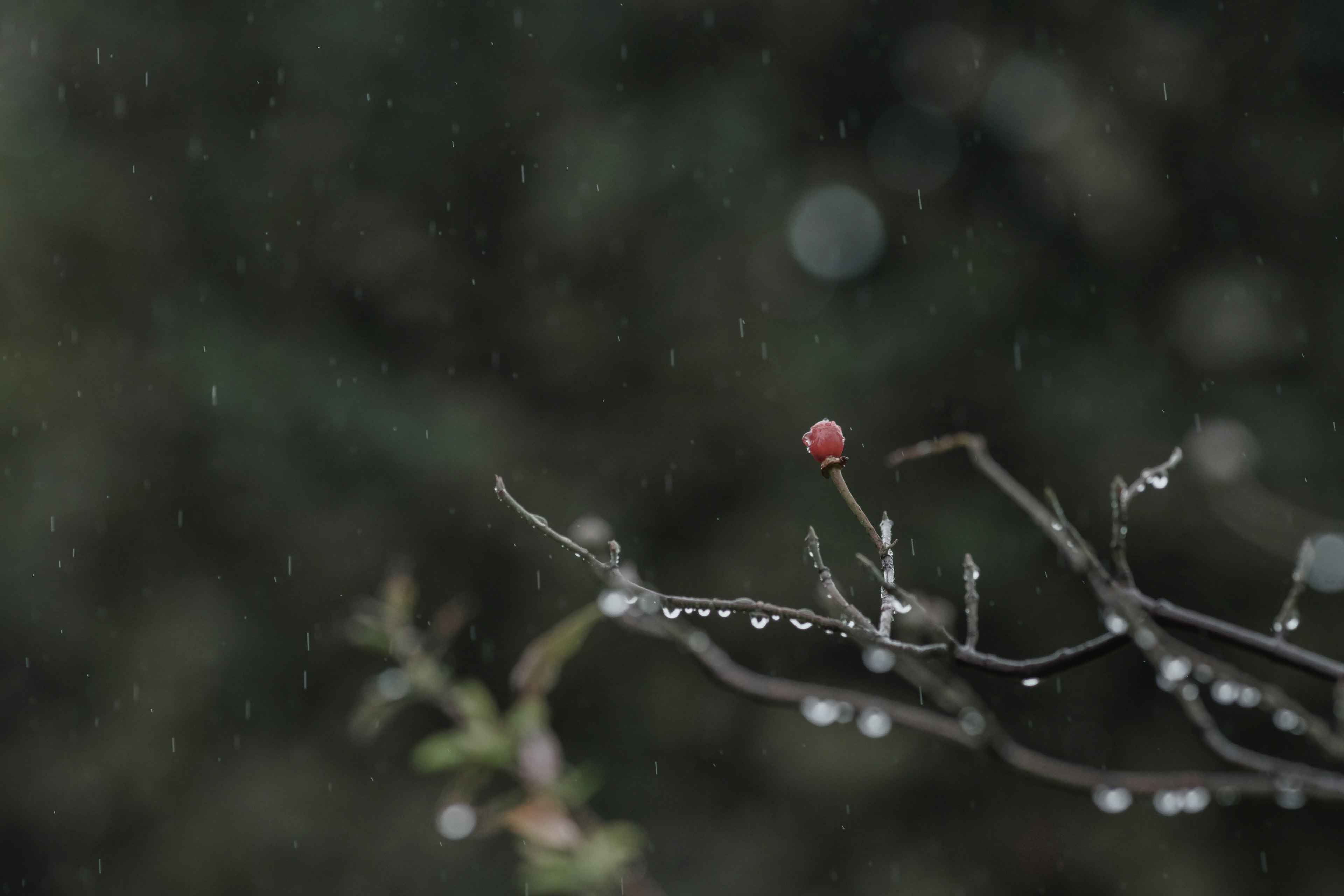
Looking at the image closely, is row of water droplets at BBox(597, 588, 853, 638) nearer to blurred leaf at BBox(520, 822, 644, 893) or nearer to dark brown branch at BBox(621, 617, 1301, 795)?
dark brown branch at BBox(621, 617, 1301, 795)

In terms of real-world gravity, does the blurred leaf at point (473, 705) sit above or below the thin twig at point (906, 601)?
below

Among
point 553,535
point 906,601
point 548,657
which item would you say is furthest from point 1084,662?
point 548,657

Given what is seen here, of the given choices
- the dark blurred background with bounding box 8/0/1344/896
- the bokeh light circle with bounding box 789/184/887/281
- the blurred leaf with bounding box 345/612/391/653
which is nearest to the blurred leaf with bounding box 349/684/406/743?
the blurred leaf with bounding box 345/612/391/653

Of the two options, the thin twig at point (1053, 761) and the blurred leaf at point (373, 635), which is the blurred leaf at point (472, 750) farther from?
the thin twig at point (1053, 761)

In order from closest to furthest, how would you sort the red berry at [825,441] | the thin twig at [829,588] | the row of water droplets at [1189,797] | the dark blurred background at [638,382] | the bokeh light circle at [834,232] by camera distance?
the row of water droplets at [1189,797], the thin twig at [829,588], the red berry at [825,441], the dark blurred background at [638,382], the bokeh light circle at [834,232]

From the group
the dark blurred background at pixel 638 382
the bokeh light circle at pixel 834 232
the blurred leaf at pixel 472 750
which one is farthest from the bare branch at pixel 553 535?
the bokeh light circle at pixel 834 232

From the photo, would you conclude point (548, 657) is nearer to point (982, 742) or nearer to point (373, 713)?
point (373, 713)

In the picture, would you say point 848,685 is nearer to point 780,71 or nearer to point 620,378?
point 620,378

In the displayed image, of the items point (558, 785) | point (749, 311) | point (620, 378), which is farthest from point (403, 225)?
point (558, 785)
